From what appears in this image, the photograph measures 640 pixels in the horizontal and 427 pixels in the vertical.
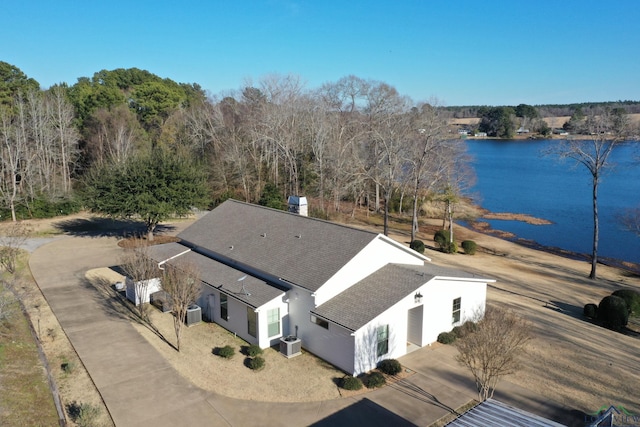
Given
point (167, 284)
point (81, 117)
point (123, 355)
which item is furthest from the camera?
point (81, 117)

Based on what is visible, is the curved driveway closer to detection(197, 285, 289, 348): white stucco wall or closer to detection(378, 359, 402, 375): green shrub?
detection(378, 359, 402, 375): green shrub

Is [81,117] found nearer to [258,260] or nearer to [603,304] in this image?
[258,260]

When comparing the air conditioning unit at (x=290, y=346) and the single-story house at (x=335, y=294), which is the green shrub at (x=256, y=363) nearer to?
the air conditioning unit at (x=290, y=346)

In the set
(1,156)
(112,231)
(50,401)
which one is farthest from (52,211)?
(50,401)

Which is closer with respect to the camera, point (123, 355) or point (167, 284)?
point (123, 355)

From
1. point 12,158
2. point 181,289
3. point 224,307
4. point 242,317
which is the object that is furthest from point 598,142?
point 12,158

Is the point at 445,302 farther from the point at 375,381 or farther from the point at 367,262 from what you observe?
the point at 375,381

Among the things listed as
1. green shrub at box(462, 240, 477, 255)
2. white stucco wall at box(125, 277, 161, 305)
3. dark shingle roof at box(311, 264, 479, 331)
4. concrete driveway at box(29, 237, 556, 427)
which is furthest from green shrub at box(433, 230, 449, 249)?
white stucco wall at box(125, 277, 161, 305)

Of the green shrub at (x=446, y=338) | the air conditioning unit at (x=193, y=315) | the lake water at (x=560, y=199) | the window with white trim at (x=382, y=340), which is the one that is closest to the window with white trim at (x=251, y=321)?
the air conditioning unit at (x=193, y=315)
